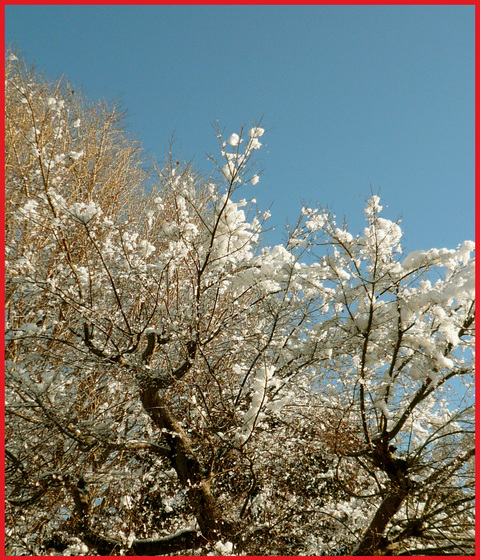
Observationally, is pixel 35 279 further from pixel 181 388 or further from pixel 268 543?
pixel 268 543

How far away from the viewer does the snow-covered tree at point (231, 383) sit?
365 cm

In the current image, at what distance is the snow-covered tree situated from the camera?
365 cm

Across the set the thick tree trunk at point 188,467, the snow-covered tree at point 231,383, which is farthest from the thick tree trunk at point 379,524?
the thick tree trunk at point 188,467

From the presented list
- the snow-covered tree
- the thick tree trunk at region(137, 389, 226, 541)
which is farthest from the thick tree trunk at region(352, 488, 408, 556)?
the thick tree trunk at region(137, 389, 226, 541)

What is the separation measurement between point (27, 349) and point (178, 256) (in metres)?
2.43

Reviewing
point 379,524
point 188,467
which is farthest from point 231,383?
point 379,524

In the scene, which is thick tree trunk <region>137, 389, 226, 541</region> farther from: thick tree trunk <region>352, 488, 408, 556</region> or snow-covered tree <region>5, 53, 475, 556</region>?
thick tree trunk <region>352, 488, 408, 556</region>

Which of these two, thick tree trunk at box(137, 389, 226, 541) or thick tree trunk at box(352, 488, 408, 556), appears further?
thick tree trunk at box(137, 389, 226, 541)

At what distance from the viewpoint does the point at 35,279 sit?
350 cm

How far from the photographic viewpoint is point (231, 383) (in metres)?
4.46

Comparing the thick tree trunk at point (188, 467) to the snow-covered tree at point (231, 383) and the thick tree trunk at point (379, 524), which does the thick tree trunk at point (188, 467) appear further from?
the thick tree trunk at point (379, 524)

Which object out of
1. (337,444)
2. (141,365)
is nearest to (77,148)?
(141,365)

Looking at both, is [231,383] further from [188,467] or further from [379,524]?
[379,524]

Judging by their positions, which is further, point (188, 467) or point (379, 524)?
point (188, 467)
